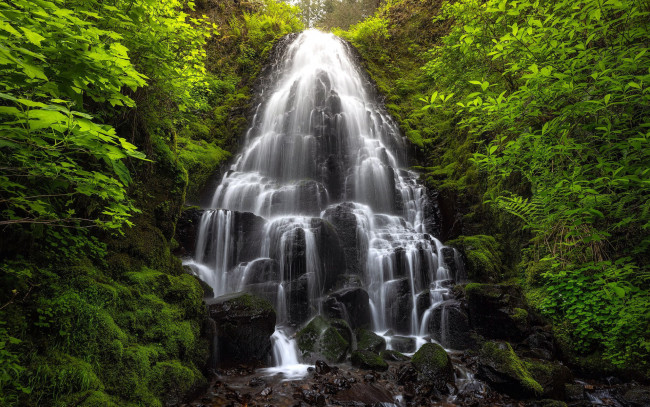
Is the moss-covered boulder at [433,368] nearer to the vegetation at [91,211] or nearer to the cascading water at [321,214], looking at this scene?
the cascading water at [321,214]

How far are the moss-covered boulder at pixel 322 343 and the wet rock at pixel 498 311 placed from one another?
323 centimetres

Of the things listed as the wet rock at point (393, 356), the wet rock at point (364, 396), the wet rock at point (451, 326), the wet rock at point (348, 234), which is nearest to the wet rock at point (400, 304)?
the wet rock at point (451, 326)

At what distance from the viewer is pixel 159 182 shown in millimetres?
6246

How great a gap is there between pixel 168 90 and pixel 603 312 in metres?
8.79

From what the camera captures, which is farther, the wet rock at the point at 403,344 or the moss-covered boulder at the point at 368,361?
the wet rock at the point at 403,344

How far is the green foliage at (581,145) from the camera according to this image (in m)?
3.28

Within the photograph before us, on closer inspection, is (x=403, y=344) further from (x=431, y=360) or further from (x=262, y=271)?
(x=262, y=271)

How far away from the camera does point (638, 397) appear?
470 centimetres

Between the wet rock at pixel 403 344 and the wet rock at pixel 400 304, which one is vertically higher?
the wet rock at pixel 400 304

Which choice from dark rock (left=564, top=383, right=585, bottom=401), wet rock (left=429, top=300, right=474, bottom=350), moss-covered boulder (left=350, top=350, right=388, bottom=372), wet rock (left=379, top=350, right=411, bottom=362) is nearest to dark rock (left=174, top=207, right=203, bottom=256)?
moss-covered boulder (left=350, top=350, right=388, bottom=372)

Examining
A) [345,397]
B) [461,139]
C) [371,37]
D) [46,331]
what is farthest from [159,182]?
[371,37]

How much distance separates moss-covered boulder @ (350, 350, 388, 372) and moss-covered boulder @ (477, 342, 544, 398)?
1.66 metres

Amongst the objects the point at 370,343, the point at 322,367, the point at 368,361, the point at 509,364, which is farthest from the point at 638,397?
the point at 322,367

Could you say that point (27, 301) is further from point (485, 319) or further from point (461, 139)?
point (461, 139)
